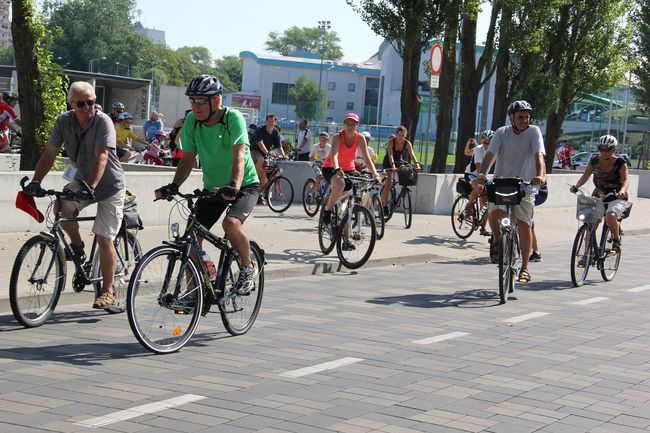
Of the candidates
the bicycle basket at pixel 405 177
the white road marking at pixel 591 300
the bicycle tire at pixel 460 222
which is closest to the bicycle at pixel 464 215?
the bicycle tire at pixel 460 222

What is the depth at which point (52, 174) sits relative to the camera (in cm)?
1455

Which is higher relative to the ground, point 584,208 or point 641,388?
point 584,208

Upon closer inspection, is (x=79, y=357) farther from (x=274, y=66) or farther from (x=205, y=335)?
(x=274, y=66)

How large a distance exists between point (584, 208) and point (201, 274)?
6.65m

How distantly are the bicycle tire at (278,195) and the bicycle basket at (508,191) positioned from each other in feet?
30.5

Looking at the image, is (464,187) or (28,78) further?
(464,187)

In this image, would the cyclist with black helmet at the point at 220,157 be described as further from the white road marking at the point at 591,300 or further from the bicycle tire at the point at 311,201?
the bicycle tire at the point at 311,201

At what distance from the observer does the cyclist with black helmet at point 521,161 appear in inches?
468

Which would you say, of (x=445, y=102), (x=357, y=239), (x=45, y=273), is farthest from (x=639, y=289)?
(x=445, y=102)

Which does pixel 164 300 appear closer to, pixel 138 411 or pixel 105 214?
pixel 105 214

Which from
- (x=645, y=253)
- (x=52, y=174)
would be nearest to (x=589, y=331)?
(x=52, y=174)

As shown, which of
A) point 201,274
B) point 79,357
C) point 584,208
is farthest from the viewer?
point 584,208

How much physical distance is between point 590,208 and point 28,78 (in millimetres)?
8227

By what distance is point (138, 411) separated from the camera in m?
5.94
